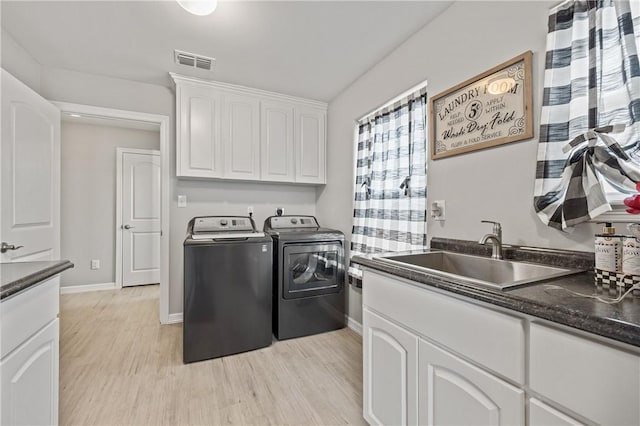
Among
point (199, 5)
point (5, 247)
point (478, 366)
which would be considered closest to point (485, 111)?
point (478, 366)

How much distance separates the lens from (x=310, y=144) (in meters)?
3.20

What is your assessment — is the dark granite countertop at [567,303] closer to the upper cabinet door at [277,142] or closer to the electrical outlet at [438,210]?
the electrical outlet at [438,210]

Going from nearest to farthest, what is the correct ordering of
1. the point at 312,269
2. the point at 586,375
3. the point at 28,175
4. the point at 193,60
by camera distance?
the point at 586,375 < the point at 28,175 < the point at 193,60 < the point at 312,269

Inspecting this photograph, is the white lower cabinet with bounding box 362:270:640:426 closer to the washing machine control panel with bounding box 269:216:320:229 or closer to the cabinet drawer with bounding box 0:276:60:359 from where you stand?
the cabinet drawer with bounding box 0:276:60:359

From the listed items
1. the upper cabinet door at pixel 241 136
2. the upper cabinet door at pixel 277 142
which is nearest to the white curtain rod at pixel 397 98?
the upper cabinet door at pixel 277 142

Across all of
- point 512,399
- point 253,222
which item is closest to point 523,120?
point 512,399

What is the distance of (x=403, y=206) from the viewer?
2184 millimetres

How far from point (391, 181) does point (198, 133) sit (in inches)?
71.5

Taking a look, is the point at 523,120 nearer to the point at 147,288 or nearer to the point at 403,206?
the point at 403,206

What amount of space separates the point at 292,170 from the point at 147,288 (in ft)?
9.39

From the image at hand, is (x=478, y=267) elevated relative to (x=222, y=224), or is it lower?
lower

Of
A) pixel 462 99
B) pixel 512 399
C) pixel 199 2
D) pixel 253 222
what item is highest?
pixel 199 2

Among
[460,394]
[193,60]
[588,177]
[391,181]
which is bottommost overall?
[460,394]

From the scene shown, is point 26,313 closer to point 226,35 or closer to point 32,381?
point 32,381
